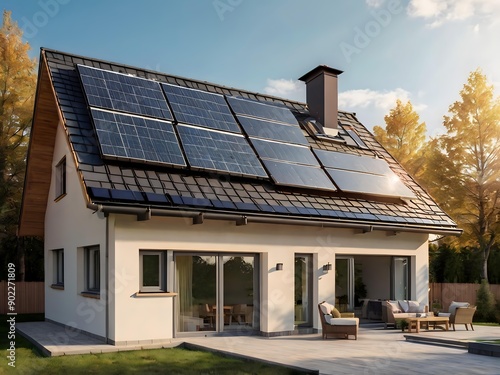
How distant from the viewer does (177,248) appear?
41.4 feet

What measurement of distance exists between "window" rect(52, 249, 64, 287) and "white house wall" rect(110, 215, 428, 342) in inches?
229

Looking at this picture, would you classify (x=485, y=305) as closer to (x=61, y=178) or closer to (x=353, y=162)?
(x=353, y=162)

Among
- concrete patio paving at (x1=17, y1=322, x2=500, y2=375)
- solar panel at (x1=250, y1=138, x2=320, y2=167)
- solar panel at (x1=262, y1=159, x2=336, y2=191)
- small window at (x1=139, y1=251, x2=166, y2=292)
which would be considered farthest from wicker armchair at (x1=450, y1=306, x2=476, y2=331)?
small window at (x1=139, y1=251, x2=166, y2=292)

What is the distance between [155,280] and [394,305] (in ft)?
25.2

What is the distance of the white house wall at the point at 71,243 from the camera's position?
12838mm

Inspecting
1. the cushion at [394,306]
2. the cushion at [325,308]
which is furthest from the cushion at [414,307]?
the cushion at [325,308]

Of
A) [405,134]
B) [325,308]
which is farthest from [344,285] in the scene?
[405,134]

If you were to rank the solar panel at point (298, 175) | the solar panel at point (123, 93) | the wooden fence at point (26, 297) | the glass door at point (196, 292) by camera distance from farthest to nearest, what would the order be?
the wooden fence at point (26, 297) < the solar panel at point (298, 175) < the solar panel at point (123, 93) < the glass door at point (196, 292)

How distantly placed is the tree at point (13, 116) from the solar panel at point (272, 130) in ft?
40.1

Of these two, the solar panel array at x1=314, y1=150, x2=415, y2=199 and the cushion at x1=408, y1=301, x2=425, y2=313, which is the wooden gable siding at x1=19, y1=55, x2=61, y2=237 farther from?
the cushion at x1=408, y1=301, x2=425, y2=313

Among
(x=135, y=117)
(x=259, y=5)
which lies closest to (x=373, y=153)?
(x=259, y=5)

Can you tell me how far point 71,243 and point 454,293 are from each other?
54.1 feet

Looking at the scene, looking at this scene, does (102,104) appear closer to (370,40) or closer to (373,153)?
(370,40)

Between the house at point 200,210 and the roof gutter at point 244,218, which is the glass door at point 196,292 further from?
the roof gutter at point 244,218
